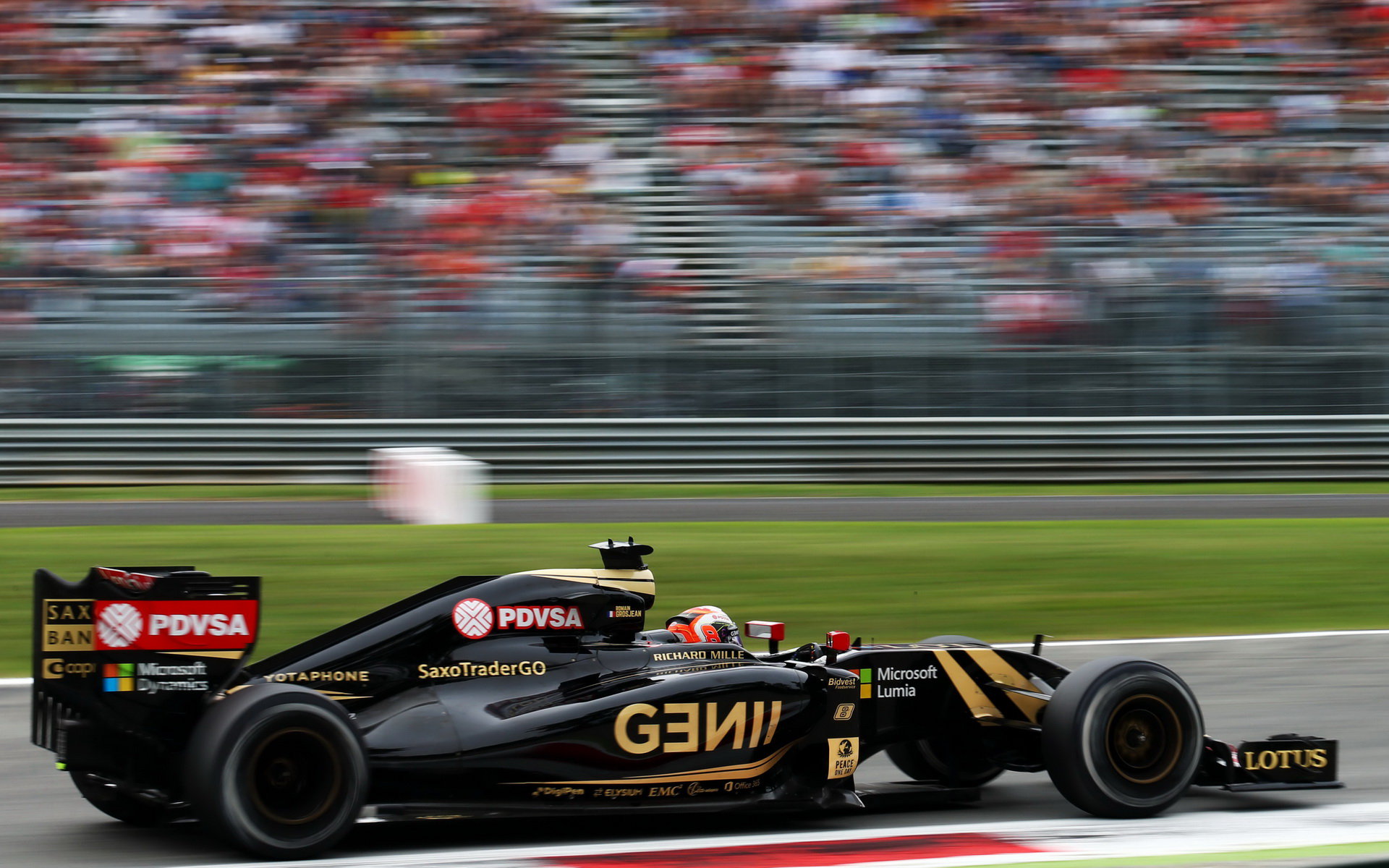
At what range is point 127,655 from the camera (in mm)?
4262

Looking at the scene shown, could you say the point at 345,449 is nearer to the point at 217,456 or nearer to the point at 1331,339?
the point at 217,456

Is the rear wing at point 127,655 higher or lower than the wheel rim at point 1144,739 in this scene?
higher

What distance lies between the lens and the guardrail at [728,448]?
13414mm

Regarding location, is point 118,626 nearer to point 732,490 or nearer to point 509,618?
point 509,618

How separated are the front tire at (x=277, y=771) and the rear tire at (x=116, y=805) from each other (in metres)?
0.45

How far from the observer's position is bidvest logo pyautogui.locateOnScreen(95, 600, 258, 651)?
167 inches

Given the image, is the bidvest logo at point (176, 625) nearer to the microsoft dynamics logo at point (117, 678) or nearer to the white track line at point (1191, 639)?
the microsoft dynamics logo at point (117, 678)

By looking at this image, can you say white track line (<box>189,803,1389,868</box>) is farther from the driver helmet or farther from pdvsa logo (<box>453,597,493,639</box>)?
the driver helmet

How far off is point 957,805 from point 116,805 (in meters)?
2.68

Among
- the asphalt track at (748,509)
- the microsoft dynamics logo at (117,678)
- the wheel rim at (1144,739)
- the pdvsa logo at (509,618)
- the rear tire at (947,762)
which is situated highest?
the asphalt track at (748,509)

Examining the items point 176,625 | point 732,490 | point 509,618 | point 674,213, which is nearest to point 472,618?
point 509,618

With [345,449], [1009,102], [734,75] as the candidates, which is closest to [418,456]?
[345,449]

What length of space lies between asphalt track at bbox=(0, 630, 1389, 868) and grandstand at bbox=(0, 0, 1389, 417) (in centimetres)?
669

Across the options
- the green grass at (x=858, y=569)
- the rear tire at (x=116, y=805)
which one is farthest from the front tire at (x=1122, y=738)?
the green grass at (x=858, y=569)
